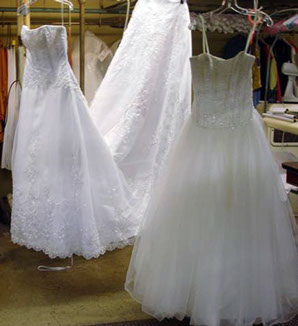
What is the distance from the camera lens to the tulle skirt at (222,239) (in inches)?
78.4

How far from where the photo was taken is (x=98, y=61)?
394 cm

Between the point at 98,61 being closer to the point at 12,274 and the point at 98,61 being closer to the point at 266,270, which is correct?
the point at 12,274

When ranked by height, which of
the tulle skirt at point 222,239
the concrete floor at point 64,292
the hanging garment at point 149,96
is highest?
the hanging garment at point 149,96

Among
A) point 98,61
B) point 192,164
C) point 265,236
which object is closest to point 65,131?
point 192,164

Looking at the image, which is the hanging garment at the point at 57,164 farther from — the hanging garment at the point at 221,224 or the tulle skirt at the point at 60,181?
the hanging garment at the point at 221,224

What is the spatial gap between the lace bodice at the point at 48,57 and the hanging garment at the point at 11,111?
1246 mm

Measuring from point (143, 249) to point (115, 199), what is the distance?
47 cm

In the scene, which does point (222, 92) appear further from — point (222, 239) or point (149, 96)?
point (149, 96)

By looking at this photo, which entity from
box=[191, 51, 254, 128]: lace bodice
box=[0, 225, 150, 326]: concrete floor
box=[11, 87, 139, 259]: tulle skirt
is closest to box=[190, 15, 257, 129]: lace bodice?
box=[191, 51, 254, 128]: lace bodice

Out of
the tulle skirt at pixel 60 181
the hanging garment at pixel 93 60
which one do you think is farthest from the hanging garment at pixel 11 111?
the tulle skirt at pixel 60 181

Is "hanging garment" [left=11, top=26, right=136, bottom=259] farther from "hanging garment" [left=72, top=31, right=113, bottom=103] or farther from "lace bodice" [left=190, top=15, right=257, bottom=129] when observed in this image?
"hanging garment" [left=72, top=31, right=113, bottom=103]

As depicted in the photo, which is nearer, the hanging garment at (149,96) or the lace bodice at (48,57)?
the lace bodice at (48,57)

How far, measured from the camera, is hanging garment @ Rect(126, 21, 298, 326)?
6.54ft

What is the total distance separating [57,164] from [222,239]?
35.5 inches
